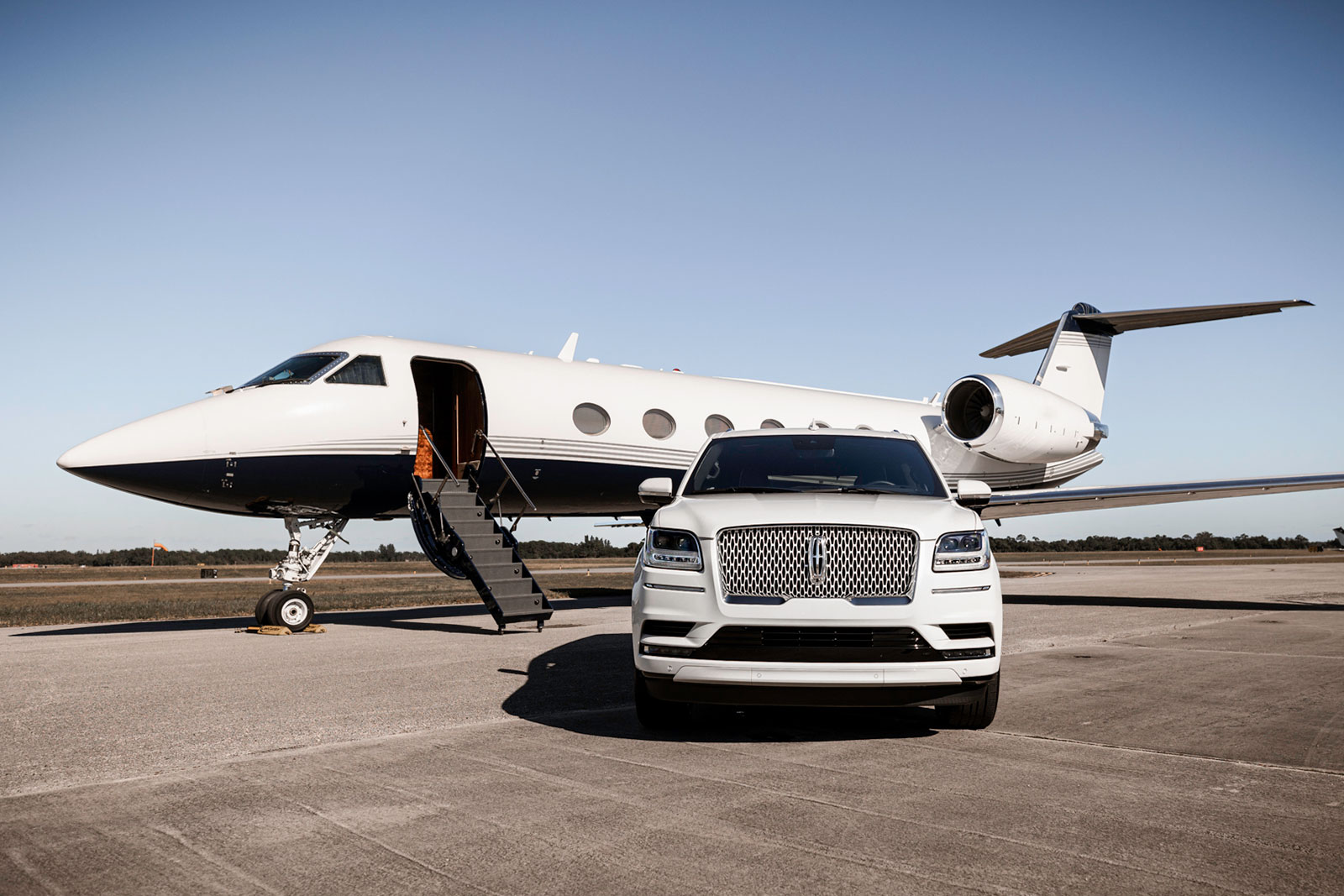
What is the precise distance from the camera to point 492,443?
14133 mm

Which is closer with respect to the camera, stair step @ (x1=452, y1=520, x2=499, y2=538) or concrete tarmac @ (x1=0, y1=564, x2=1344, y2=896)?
concrete tarmac @ (x1=0, y1=564, x2=1344, y2=896)

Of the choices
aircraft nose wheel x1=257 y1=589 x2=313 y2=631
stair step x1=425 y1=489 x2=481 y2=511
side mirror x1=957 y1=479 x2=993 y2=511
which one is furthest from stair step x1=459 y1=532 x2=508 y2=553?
side mirror x1=957 y1=479 x2=993 y2=511

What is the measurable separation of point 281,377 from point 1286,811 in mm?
12482

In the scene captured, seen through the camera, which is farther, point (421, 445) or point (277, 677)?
point (421, 445)

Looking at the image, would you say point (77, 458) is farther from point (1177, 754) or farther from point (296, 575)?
point (1177, 754)

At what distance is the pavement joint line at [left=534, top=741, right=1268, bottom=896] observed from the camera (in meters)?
3.23

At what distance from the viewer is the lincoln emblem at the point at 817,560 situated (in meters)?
5.45

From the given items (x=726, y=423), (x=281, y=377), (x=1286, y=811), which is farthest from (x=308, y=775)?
(x=726, y=423)

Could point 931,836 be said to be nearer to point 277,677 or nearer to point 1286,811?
point 1286,811

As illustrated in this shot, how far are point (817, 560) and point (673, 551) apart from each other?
867 millimetres

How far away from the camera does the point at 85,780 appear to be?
4.73 m

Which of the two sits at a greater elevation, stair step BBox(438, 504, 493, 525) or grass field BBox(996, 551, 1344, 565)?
stair step BBox(438, 504, 493, 525)

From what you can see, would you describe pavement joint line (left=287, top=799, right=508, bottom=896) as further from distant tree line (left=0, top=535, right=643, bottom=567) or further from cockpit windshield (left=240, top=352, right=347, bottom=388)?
distant tree line (left=0, top=535, right=643, bottom=567)

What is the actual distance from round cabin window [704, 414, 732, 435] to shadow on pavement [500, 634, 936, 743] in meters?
8.56
